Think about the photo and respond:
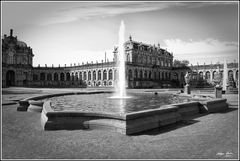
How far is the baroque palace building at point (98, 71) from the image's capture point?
3258 inches

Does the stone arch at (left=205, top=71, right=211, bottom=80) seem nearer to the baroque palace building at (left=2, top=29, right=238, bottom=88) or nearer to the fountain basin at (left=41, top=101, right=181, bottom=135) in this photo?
the baroque palace building at (left=2, top=29, right=238, bottom=88)

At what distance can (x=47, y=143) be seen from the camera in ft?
22.7

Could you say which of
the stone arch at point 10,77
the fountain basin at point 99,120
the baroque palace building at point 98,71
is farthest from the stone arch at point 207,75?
the fountain basin at point 99,120

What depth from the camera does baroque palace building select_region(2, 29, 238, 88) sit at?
82750mm

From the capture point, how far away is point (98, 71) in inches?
3423

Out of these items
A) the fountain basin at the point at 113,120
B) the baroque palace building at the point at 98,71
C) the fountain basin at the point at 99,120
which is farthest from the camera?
the baroque palace building at the point at 98,71

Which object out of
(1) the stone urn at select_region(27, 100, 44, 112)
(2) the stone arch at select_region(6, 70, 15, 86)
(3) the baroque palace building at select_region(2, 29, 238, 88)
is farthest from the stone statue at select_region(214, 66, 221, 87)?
(2) the stone arch at select_region(6, 70, 15, 86)

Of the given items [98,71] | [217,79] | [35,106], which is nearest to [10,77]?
[98,71]

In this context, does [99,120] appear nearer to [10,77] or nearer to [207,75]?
[10,77]

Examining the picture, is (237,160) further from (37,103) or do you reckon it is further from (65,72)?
(65,72)

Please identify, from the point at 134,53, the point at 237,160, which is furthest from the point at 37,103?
the point at 134,53

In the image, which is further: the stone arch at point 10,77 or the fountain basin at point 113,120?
the stone arch at point 10,77

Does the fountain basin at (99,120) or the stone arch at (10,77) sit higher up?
the stone arch at (10,77)

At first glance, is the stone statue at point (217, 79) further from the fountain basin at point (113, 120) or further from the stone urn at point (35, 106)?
the stone urn at point (35, 106)
